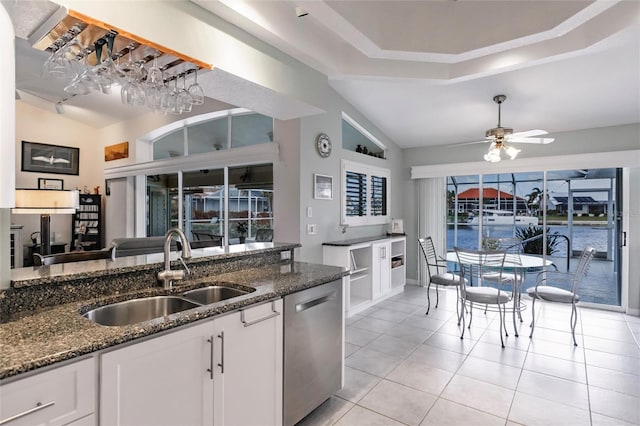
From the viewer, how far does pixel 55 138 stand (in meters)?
6.42

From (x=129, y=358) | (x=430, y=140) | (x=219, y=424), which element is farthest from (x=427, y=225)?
(x=129, y=358)

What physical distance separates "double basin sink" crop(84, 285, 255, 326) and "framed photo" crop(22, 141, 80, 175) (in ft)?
20.0

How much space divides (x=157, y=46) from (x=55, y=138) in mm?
6254

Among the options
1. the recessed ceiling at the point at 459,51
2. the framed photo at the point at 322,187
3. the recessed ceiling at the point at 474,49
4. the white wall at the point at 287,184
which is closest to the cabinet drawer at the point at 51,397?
the recessed ceiling at the point at 459,51

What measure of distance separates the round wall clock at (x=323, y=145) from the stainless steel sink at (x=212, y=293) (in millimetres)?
2471

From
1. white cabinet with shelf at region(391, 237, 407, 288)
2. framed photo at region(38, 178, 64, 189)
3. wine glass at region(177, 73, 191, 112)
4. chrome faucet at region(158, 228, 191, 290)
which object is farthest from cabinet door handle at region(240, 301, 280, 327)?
framed photo at region(38, 178, 64, 189)

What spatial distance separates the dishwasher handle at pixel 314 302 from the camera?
2.04m

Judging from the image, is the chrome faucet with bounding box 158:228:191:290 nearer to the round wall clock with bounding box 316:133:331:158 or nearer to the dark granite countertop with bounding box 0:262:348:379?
the dark granite countertop with bounding box 0:262:348:379

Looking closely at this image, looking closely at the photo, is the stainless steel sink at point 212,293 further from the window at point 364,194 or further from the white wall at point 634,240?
the white wall at point 634,240

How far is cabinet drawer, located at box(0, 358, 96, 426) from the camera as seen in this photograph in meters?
0.98

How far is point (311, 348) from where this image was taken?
6.97 ft

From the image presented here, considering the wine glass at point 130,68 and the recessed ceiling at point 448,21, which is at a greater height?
the recessed ceiling at point 448,21

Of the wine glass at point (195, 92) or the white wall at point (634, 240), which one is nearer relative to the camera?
the wine glass at point (195, 92)

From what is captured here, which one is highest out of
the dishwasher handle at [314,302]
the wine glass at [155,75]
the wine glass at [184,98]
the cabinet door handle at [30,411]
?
the wine glass at [155,75]
